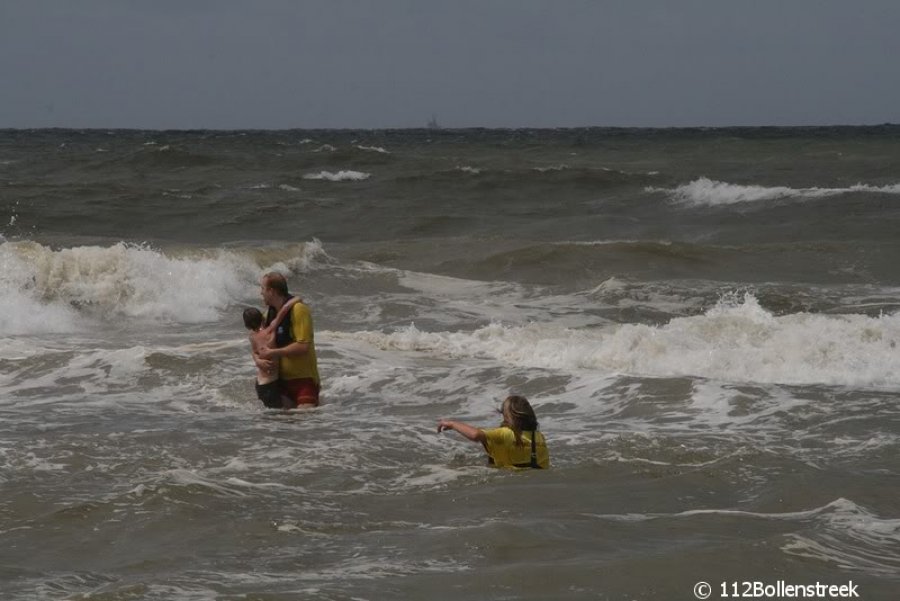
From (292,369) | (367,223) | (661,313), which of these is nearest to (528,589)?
(292,369)

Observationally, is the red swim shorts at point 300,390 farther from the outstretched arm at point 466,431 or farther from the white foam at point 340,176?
the white foam at point 340,176

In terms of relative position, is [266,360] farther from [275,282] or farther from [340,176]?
[340,176]

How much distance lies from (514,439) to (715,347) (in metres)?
5.15

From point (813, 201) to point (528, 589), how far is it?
26762 mm

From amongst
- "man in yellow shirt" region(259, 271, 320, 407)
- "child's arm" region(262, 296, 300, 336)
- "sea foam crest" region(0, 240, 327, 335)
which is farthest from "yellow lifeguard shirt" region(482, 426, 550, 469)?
"sea foam crest" region(0, 240, 327, 335)

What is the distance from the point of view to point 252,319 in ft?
32.6

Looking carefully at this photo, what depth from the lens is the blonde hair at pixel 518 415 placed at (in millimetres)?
7879

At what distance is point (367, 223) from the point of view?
28.9 m

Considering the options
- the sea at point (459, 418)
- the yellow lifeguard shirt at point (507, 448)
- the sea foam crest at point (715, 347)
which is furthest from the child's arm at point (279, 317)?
the sea foam crest at point (715, 347)

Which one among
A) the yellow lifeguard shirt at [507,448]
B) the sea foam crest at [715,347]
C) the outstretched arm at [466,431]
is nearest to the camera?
the outstretched arm at [466,431]

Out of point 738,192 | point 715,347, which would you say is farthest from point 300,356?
point 738,192

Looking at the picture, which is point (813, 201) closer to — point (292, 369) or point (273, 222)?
point (273, 222)

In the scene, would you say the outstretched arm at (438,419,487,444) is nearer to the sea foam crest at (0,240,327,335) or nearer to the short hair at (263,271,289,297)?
the short hair at (263,271,289,297)

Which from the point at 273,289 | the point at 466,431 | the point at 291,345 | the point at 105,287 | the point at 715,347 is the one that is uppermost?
the point at 273,289
